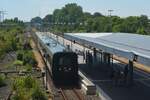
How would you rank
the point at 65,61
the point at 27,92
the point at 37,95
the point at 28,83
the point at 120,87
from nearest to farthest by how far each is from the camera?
the point at 37,95 → the point at 27,92 → the point at 28,83 → the point at 65,61 → the point at 120,87

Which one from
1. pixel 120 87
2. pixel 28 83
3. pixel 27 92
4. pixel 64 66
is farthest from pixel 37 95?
pixel 120 87

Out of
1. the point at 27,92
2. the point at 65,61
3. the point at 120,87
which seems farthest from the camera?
the point at 120,87

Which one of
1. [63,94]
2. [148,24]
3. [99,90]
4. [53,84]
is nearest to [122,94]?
[99,90]

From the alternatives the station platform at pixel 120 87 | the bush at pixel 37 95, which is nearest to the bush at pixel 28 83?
the bush at pixel 37 95

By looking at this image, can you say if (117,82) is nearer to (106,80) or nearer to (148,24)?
(106,80)

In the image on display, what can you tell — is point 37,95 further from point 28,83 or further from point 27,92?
point 28,83

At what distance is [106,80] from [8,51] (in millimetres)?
36340

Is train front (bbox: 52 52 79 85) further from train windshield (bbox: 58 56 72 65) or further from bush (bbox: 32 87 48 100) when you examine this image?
bush (bbox: 32 87 48 100)

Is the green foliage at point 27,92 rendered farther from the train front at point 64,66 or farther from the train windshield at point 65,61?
the train windshield at point 65,61

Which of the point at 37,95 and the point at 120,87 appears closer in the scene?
the point at 37,95

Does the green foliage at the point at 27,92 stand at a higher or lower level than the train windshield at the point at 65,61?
lower

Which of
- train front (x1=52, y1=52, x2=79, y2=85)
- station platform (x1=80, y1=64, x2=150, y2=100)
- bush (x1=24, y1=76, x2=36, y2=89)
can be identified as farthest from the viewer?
train front (x1=52, y1=52, x2=79, y2=85)

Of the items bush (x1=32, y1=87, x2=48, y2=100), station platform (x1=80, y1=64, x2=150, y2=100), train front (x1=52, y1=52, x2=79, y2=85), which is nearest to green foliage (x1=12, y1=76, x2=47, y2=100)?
bush (x1=32, y1=87, x2=48, y2=100)

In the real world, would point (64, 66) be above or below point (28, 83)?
above
